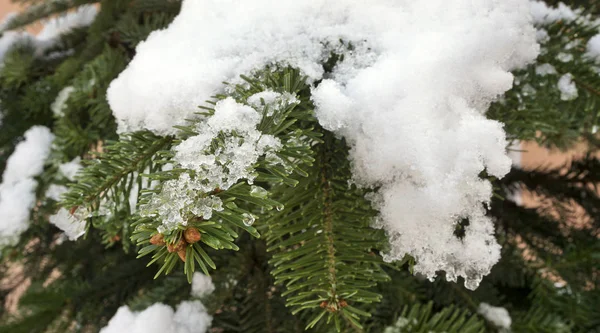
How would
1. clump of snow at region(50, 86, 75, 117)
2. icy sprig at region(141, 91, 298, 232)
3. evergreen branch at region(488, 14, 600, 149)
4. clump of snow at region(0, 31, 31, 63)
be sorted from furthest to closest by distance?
clump of snow at region(0, 31, 31, 63) → clump of snow at region(50, 86, 75, 117) → evergreen branch at region(488, 14, 600, 149) → icy sprig at region(141, 91, 298, 232)

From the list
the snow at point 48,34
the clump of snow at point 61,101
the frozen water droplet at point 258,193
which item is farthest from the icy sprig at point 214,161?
the snow at point 48,34

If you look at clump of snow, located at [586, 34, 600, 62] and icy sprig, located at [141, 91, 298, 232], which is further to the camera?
clump of snow, located at [586, 34, 600, 62]

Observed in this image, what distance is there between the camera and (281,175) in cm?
21

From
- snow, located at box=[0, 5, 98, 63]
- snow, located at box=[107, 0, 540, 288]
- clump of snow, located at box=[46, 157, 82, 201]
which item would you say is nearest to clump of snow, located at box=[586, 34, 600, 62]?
snow, located at box=[107, 0, 540, 288]

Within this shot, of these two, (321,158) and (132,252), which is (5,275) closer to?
(132,252)

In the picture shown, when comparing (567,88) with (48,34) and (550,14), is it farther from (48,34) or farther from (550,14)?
(48,34)

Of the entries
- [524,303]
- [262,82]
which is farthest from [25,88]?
[524,303]

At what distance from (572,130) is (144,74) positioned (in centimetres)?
41

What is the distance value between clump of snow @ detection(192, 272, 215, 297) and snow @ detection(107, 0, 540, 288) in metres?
0.19

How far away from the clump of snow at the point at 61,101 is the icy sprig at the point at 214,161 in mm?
295

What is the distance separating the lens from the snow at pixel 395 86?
23cm

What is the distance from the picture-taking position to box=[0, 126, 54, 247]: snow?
0.39m

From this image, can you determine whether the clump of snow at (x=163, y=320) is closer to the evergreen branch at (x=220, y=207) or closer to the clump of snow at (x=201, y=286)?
the clump of snow at (x=201, y=286)

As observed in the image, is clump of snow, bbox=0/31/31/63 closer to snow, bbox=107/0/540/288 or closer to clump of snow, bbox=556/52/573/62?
snow, bbox=107/0/540/288
